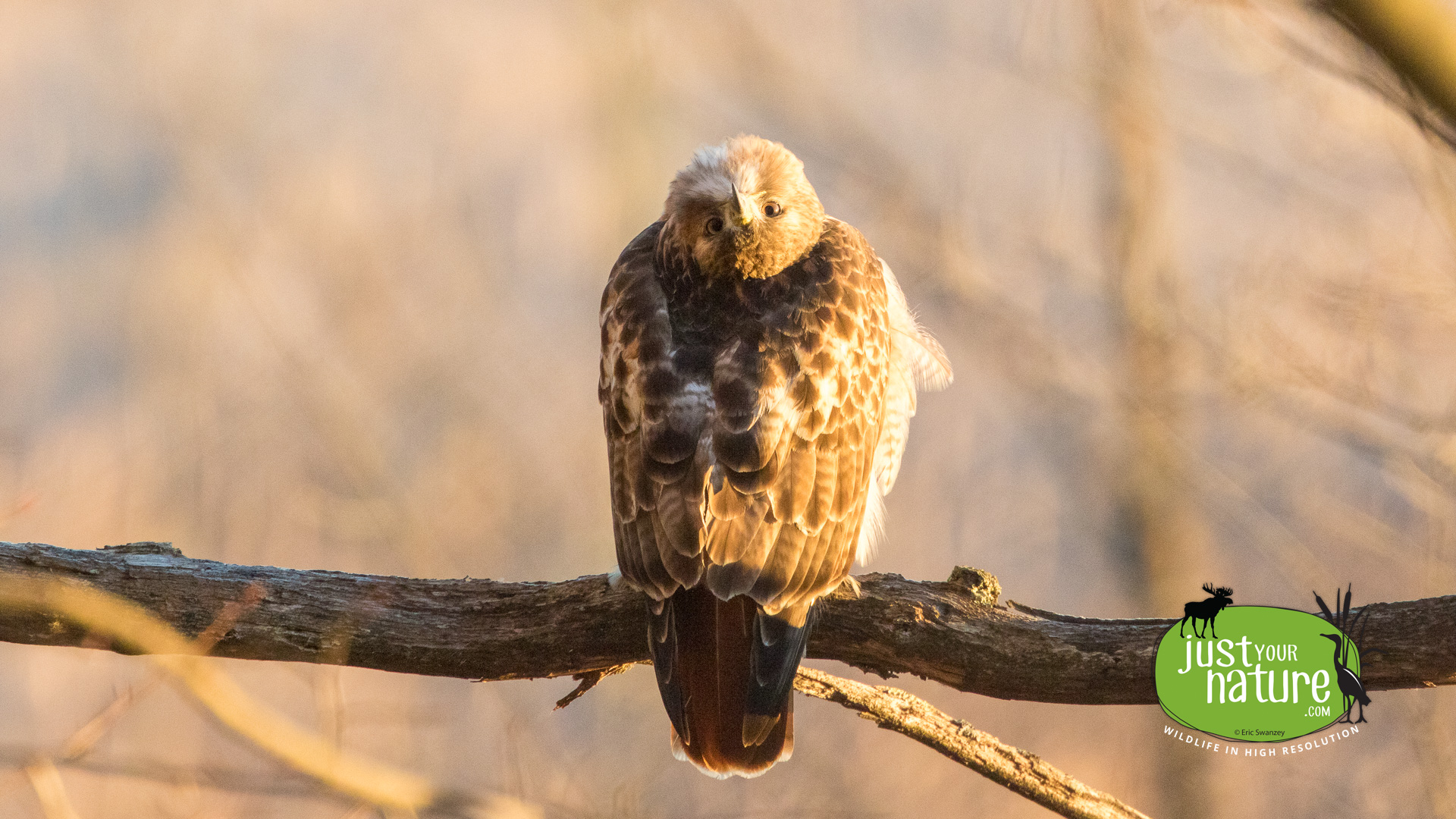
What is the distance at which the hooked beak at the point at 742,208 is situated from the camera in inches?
134

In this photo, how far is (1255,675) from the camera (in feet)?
12.7

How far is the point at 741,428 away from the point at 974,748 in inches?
47.4

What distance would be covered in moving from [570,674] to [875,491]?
3.98ft

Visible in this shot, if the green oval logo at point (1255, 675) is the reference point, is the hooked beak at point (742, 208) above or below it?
above

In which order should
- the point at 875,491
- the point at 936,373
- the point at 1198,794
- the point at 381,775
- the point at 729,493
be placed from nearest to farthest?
the point at 729,493
the point at 381,775
the point at 875,491
the point at 936,373
the point at 1198,794

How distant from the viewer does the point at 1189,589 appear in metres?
10.4

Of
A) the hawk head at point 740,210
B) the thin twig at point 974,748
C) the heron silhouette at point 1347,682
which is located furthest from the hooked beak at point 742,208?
the heron silhouette at point 1347,682

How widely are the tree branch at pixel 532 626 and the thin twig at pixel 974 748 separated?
0.39ft

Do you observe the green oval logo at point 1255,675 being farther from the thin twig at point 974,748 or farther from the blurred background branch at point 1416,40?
the blurred background branch at point 1416,40

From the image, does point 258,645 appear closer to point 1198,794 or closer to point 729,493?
point 729,493

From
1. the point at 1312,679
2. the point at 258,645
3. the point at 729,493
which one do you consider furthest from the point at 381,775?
the point at 1312,679

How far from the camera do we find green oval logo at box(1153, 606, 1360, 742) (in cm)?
339

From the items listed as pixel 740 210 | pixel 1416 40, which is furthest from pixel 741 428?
pixel 1416 40

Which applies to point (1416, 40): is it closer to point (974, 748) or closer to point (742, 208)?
point (742, 208)
